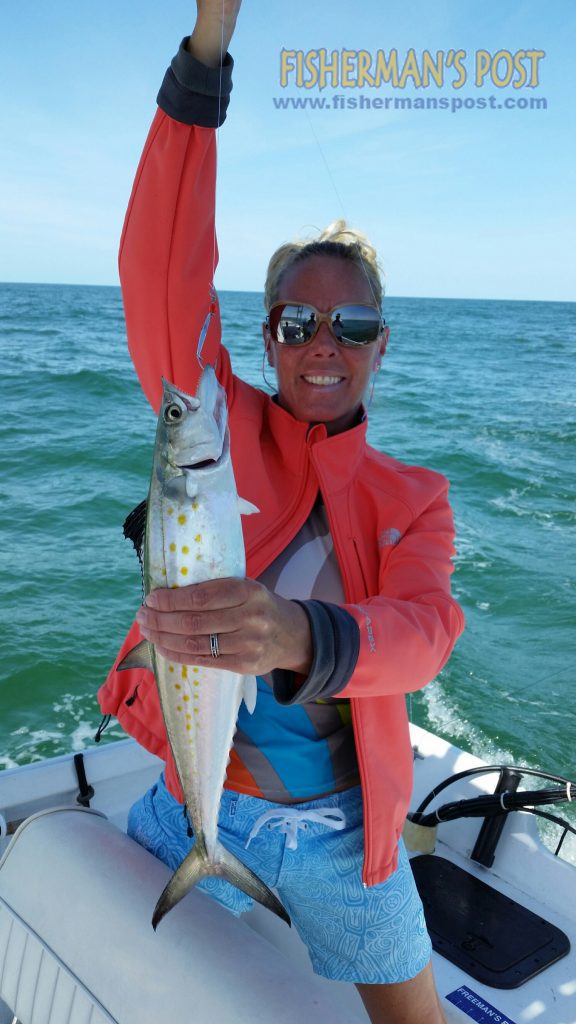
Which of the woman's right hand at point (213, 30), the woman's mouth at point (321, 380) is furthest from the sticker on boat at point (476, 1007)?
the woman's right hand at point (213, 30)

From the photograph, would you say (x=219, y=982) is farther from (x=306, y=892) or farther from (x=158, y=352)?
(x=158, y=352)

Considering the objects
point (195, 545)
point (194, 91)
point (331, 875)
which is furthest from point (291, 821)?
point (194, 91)

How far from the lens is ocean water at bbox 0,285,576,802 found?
6633mm

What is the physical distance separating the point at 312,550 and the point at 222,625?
29.8 inches

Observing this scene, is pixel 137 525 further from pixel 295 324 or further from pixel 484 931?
pixel 484 931

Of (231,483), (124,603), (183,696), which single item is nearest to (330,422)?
(231,483)

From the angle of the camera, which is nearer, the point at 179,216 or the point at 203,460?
the point at 203,460

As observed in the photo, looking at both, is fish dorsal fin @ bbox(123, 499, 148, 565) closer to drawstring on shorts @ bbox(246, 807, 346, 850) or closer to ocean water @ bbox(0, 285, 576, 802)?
drawstring on shorts @ bbox(246, 807, 346, 850)

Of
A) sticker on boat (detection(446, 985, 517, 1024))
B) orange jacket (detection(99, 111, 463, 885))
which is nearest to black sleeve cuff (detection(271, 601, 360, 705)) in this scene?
orange jacket (detection(99, 111, 463, 885))

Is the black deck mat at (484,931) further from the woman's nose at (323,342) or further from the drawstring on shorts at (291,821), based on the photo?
the woman's nose at (323,342)

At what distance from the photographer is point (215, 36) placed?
1.72m

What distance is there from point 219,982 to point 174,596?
37.9 inches

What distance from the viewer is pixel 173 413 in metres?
1.55

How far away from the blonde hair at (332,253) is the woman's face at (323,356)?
0.02 m
